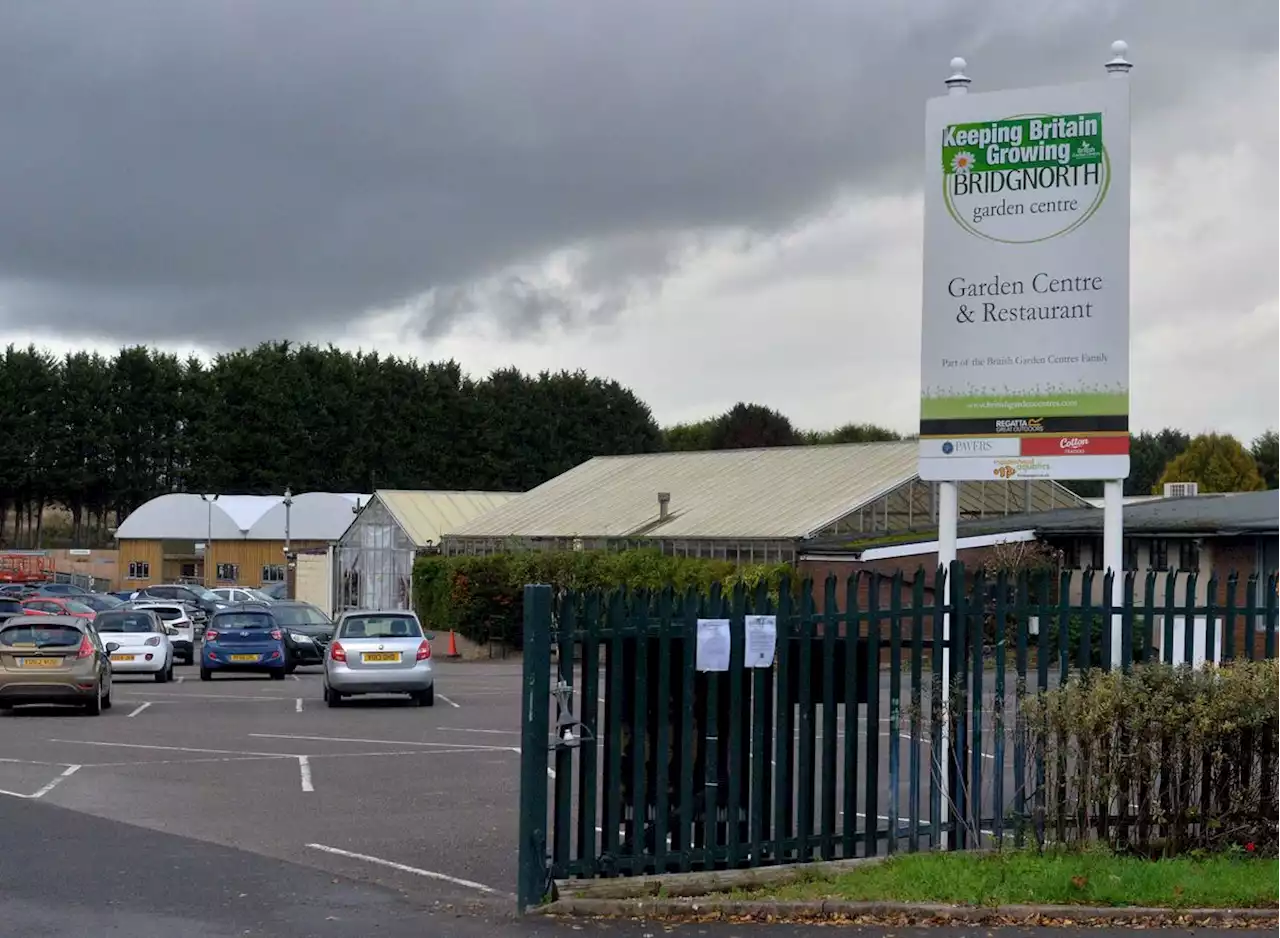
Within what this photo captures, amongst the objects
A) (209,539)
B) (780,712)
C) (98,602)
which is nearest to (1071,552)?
(98,602)

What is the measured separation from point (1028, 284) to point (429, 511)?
183 ft

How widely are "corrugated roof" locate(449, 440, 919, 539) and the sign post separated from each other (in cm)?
3657

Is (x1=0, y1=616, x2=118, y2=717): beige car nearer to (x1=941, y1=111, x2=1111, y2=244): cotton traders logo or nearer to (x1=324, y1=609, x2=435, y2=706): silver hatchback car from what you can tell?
(x1=324, y1=609, x2=435, y2=706): silver hatchback car

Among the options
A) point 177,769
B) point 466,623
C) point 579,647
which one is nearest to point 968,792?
point 579,647

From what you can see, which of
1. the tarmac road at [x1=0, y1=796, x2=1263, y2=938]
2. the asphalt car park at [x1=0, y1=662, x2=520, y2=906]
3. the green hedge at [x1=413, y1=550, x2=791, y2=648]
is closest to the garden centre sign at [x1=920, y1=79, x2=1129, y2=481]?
the tarmac road at [x1=0, y1=796, x2=1263, y2=938]

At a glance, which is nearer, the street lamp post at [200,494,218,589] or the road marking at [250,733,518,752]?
the road marking at [250,733,518,752]

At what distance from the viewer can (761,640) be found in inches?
410

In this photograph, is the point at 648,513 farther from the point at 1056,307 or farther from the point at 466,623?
the point at 1056,307

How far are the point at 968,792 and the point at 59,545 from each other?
366 feet

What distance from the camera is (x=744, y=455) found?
202 ft

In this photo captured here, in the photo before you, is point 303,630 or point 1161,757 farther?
point 303,630

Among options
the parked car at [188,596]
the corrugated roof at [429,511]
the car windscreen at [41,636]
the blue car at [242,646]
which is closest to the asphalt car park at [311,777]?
the car windscreen at [41,636]

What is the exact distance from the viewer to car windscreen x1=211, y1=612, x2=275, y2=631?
37.2 m

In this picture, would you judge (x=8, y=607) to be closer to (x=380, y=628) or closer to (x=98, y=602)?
(x=98, y=602)
